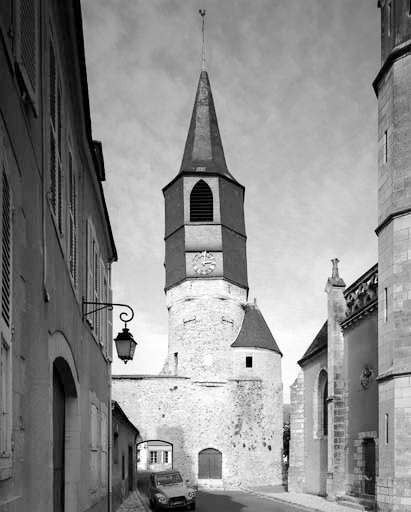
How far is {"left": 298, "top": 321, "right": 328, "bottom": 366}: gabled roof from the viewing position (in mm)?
27934

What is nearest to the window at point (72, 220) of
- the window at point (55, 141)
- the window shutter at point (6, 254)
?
the window at point (55, 141)

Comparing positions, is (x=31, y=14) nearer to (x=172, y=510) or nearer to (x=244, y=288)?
(x=172, y=510)

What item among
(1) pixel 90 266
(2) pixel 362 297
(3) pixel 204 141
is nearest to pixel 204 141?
(3) pixel 204 141

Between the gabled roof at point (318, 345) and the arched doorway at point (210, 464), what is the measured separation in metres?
12.7

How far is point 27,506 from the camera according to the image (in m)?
4.43

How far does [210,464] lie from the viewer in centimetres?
4156

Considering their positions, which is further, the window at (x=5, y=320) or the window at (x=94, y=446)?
the window at (x=94, y=446)

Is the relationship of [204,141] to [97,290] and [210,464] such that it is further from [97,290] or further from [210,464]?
[97,290]

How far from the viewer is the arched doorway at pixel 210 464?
41.3 m

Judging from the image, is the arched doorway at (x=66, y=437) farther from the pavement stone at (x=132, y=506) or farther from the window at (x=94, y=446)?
the pavement stone at (x=132, y=506)

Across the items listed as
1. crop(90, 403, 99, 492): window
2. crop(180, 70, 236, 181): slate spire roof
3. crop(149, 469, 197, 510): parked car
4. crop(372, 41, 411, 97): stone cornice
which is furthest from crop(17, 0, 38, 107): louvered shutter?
crop(180, 70, 236, 181): slate spire roof

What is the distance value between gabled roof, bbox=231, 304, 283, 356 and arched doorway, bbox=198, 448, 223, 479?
21.7 ft

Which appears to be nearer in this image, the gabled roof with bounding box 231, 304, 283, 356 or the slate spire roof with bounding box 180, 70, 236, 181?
the gabled roof with bounding box 231, 304, 283, 356

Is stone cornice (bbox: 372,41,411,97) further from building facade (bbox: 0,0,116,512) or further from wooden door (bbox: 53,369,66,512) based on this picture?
wooden door (bbox: 53,369,66,512)
